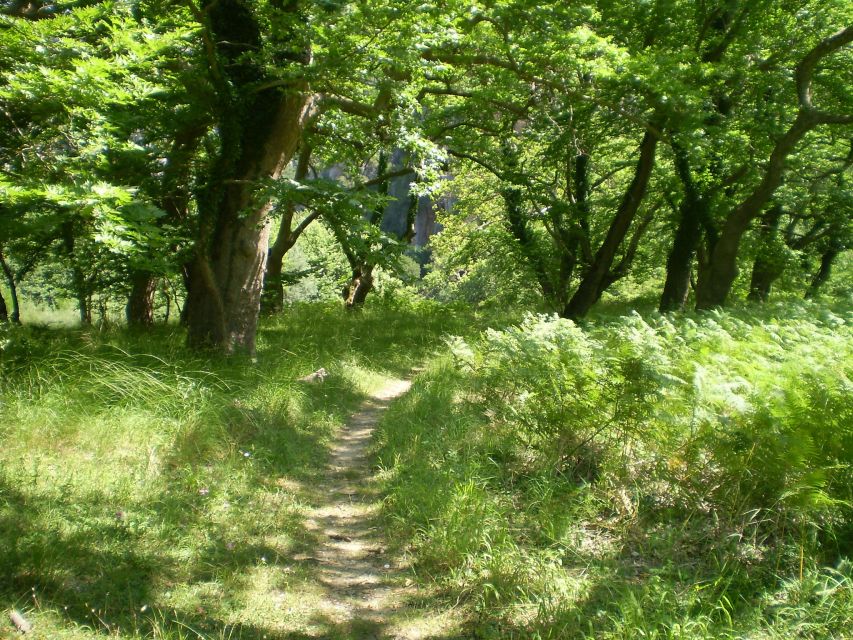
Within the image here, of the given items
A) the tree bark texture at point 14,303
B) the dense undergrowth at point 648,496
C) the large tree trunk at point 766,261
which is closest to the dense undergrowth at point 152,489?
the dense undergrowth at point 648,496

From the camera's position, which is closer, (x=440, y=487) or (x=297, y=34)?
(x=440, y=487)

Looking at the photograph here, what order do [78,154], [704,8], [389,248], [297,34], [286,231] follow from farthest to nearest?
1. [286,231]
2. [704,8]
3. [389,248]
4. [297,34]
5. [78,154]

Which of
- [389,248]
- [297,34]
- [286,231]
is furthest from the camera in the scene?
[286,231]

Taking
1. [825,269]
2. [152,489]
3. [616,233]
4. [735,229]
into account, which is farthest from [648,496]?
[825,269]

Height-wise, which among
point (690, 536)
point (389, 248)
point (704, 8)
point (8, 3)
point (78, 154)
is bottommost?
point (690, 536)

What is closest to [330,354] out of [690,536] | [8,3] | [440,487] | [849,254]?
[440,487]

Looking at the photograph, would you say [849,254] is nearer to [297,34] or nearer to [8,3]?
[297,34]

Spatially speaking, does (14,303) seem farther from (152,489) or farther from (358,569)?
(358,569)

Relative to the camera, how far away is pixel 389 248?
7.89 m

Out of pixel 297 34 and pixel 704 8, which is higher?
pixel 704 8

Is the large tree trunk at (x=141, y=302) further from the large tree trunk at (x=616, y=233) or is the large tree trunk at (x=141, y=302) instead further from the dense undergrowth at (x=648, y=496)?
the large tree trunk at (x=616, y=233)

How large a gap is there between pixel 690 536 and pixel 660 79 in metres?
7.19

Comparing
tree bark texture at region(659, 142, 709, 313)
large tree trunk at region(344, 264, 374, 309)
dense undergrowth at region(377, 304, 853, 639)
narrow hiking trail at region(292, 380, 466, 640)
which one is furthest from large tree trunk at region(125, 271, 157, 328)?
tree bark texture at region(659, 142, 709, 313)

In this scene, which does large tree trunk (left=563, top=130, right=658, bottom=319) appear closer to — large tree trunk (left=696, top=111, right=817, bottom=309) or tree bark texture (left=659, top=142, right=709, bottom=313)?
tree bark texture (left=659, top=142, right=709, bottom=313)
